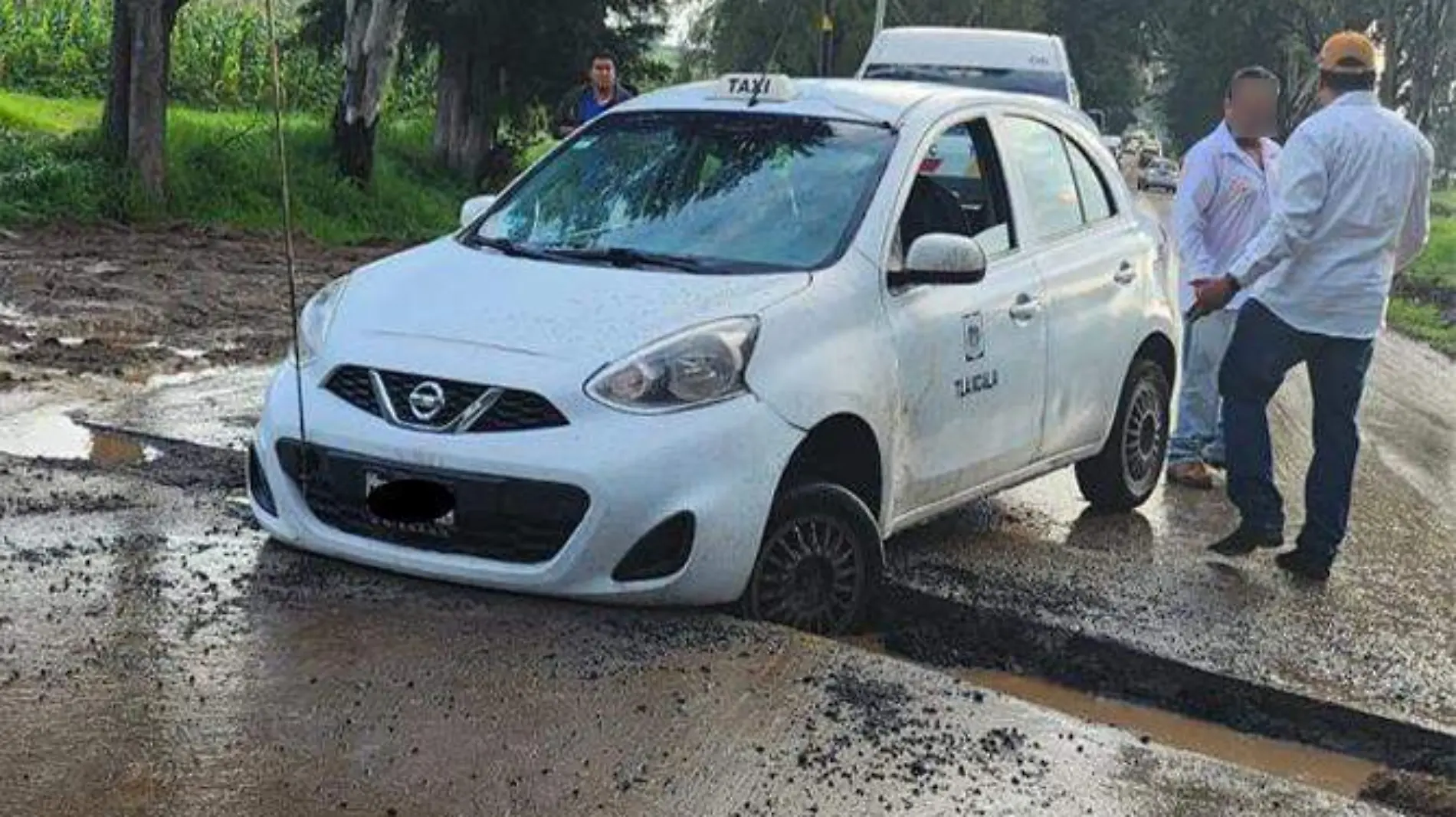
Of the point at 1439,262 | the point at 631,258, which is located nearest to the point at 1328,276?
the point at 631,258

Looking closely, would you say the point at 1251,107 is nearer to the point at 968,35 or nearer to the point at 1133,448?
the point at 1133,448

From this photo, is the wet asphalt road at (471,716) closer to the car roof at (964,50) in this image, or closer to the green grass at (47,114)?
the car roof at (964,50)

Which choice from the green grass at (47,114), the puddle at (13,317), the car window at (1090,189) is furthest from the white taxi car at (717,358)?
the green grass at (47,114)

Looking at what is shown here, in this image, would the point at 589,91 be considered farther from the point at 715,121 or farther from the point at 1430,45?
the point at 1430,45

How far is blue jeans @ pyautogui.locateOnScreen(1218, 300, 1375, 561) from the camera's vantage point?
6.73 m

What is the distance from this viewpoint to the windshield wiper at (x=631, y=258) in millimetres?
5711

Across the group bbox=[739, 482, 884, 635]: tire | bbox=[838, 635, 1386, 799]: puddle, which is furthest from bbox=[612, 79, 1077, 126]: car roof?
bbox=[838, 635, 1386, 799]: puddle

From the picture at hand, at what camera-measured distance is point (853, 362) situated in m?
5.48

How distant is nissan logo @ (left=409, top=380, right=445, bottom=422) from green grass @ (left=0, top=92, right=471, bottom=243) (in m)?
10.7

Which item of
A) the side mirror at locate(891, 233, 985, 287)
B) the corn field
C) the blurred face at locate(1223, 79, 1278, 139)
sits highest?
the blurred face at locate(1223, 79, 1278, 139)

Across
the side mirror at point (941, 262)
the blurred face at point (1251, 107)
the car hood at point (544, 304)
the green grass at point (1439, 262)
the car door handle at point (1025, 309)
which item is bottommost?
the green grass at point (1439, 262)

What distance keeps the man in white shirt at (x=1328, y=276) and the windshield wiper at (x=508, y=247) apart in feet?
8.44

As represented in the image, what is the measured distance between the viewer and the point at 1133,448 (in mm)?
7754

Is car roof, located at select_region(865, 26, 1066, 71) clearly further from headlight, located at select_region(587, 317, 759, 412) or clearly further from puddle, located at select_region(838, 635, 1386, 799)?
headlight, located at select_region(587, 317, 759, 412)
